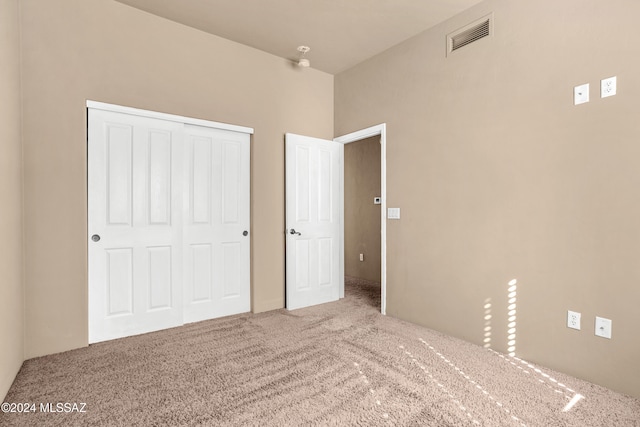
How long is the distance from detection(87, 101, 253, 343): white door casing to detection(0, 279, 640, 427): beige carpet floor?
1.23 ft

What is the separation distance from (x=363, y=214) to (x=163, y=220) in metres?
3.46

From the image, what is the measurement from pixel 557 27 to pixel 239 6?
2557 millimetres

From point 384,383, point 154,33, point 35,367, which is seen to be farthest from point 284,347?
point 154,33

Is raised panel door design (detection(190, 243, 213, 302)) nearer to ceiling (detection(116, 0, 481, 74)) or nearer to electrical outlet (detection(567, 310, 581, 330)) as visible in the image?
ceiling (detection(116, 0, 481, 74))

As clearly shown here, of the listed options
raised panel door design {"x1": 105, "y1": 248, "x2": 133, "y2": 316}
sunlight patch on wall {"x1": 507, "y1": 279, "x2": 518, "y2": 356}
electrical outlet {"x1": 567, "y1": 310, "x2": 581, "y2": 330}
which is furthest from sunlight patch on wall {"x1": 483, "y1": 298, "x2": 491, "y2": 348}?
raised panel door design {"x1": 105, "y1": 248, "x2": 133, "y2": 316}

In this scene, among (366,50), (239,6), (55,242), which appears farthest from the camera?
(366,50)

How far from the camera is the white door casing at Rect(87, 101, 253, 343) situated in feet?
9.52

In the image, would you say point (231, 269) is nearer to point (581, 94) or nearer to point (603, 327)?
point (603, 327)

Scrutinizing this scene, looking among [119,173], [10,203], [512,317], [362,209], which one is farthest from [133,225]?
[362,209]

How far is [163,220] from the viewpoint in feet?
10.5

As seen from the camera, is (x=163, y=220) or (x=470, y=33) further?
(x=163, y=220)

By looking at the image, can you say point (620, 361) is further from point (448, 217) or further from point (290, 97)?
point (290, 97)

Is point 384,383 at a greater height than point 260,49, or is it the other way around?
point 260,49

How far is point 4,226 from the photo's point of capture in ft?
6.77
